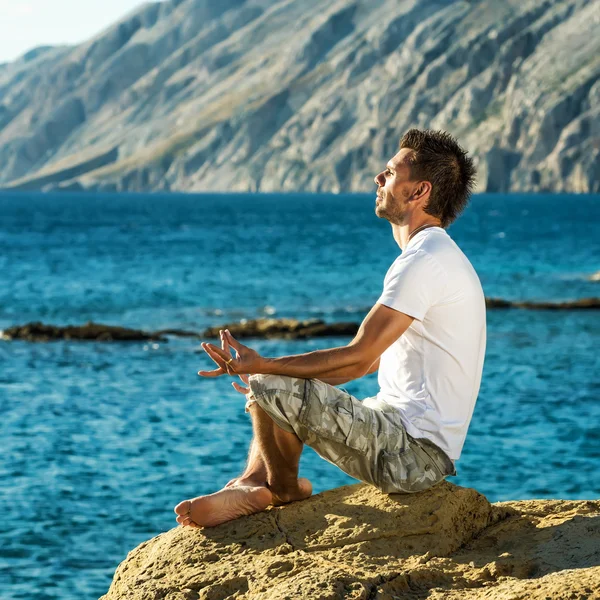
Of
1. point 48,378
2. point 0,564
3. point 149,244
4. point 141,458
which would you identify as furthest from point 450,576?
point 149,244

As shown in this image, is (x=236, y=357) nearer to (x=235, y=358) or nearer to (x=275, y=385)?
(x=235, y=358)

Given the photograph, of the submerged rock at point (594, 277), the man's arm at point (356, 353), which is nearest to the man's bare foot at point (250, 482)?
the man's arm at point (356, 353)

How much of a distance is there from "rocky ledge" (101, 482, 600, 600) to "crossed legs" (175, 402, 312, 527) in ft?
0.28

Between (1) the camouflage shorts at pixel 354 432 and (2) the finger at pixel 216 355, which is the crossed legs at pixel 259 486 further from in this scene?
(2) the finger at pixel 216 355

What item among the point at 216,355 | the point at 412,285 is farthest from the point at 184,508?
the point at 412,285

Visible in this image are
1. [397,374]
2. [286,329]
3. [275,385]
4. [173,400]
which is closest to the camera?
[275,385]

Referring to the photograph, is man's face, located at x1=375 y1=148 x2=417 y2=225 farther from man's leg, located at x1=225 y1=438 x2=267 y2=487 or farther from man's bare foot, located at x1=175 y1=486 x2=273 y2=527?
man's bare foot, located at x1=175 y1=486 x2=273 y2=527

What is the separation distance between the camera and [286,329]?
3002 cm

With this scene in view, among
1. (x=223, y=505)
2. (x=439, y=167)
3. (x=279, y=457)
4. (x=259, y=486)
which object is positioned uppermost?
(x=439, y=167)

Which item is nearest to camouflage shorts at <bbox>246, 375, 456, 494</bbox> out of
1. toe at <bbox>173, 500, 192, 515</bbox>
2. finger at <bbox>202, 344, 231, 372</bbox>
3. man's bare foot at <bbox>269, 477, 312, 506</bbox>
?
finger at <bbox>202, 344, 231, 372</bbox>

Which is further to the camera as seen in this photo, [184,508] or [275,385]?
[184,508]

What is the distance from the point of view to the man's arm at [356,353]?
6156 millimetres

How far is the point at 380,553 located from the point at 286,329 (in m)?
23.9

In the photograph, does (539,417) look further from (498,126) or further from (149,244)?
(498,126)
